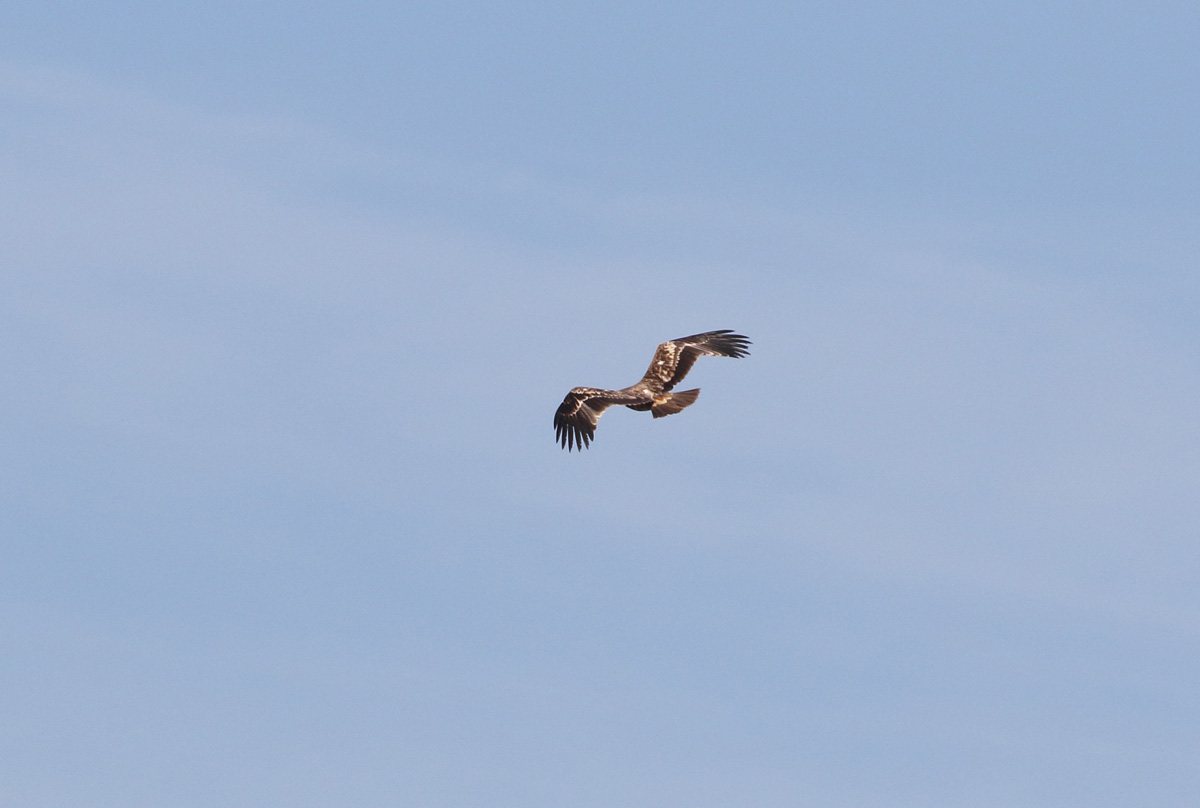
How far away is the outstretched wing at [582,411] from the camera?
65500 mm

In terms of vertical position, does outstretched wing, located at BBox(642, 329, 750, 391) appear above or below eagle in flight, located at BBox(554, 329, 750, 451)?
above

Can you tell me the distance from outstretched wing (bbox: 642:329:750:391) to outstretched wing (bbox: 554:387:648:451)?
2804 mm

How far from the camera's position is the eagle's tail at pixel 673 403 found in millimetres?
65938

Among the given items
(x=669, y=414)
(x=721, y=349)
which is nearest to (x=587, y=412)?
(x=669, y=414)

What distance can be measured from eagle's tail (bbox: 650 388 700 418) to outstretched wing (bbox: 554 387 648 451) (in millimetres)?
575

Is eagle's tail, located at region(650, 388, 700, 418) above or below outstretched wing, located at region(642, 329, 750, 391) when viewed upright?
below

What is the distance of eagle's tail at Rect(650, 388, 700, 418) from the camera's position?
6594 centimetres

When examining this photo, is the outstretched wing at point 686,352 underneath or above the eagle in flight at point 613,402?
above

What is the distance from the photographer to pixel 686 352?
70.6 metres

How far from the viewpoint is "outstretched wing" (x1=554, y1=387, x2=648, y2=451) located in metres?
65.5

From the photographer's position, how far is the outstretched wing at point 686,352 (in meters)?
68.9

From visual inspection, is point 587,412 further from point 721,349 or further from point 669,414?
point 721,349

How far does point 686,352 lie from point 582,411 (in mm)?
6941

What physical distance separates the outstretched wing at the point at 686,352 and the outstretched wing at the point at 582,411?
2.80 meters
